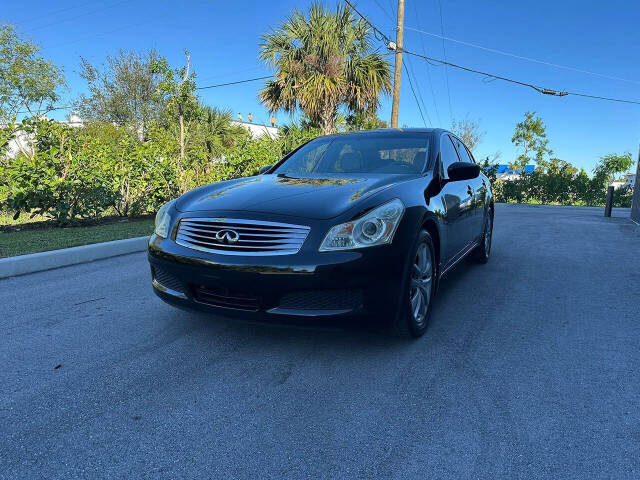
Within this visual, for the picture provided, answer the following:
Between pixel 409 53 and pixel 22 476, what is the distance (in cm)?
1802

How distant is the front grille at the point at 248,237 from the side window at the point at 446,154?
1.72 m

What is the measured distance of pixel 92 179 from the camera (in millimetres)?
7516

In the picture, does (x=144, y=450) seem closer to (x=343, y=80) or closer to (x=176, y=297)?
(x=176, y=297)

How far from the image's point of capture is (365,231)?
2512 millimetres

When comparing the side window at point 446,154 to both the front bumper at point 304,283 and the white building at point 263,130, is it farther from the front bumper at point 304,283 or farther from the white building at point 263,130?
the white building at point 263,130

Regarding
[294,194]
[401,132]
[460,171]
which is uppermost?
[401,132]

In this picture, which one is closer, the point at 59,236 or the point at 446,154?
the point at 446,154

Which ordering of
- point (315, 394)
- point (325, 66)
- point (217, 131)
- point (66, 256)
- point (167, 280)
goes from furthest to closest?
point (217, 131), point (325, 66), point (66, 256), point (167, 280), point (315, 394)

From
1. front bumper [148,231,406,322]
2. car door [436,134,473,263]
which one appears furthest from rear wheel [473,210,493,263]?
front bumper [148,231,406,322]

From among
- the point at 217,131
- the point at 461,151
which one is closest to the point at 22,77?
the point at 217,131

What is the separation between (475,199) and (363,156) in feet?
4.65

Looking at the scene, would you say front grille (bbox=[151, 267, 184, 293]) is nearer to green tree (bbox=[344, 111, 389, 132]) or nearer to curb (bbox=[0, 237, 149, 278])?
curb (bbox=[0, 237, 149, 278])

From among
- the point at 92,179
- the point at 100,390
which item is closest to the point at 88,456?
the point at 100,390

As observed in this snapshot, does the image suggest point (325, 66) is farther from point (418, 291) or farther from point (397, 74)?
point (418, 291)
